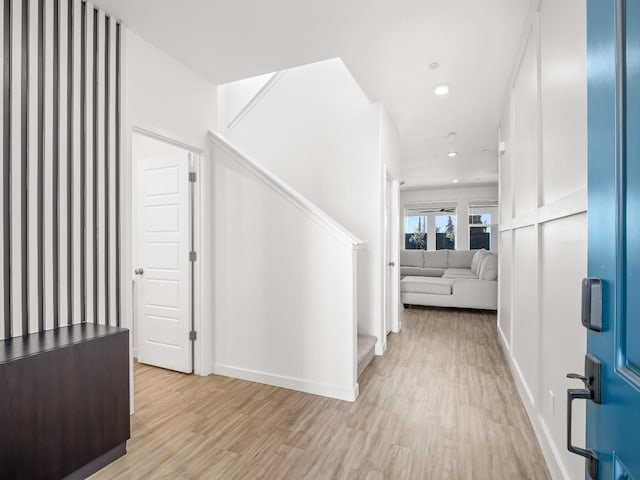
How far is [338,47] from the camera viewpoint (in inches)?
100

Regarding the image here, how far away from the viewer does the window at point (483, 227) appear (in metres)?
8.90

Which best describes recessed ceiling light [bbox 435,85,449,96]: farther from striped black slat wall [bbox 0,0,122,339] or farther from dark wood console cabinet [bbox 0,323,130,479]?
dark wood console cabinet [bbox 0,323,130,479]

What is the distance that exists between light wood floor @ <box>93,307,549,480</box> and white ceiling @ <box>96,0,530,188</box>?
271 centimetres

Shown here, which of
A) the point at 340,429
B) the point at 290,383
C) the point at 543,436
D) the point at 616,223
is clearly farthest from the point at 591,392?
the point at 290,383

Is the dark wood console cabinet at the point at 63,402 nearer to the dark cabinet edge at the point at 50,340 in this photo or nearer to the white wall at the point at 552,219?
the dark cabinet edge at the point at 50,340

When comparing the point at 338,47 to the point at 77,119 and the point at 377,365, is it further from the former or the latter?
the point at 377,365

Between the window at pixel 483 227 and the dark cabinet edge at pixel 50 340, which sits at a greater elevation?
the window at pixel 483 227

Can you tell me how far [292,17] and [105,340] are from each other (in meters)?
2.30

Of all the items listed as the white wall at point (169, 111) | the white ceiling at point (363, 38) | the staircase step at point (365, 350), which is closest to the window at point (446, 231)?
the white ceiling at point (363, 38)

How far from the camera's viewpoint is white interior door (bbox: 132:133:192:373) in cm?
301

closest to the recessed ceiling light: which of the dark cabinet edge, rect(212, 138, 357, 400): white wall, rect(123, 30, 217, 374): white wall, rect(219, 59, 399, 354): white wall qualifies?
rect(219, 59, 399, 354): white wall

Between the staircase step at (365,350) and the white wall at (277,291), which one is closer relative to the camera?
the white wall at (277,291)

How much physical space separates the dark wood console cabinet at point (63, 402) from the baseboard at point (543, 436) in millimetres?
2304

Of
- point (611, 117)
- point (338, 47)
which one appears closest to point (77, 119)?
point (338, 47)
